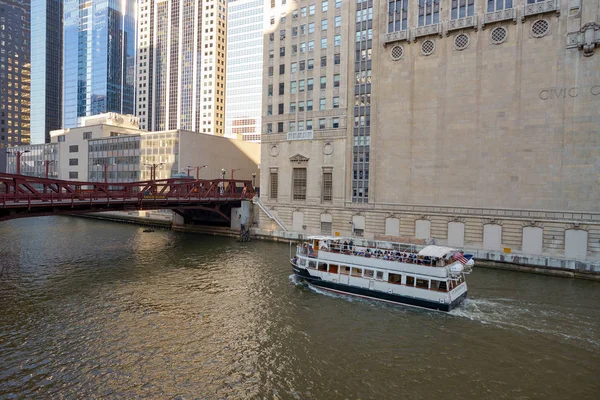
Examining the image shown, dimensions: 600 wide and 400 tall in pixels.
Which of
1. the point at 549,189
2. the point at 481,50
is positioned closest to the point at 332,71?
the point at 481,50

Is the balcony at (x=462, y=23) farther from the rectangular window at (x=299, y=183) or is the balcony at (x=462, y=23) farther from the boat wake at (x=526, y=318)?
the boat wake at (x=526, y=318)

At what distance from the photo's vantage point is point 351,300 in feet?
115

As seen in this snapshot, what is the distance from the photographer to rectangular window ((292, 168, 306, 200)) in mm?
67312

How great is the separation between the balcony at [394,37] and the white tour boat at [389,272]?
33.5 meters

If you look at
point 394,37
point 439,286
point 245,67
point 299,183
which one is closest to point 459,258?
point 439,286

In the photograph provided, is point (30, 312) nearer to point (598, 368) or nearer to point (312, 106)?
point (598, 368)

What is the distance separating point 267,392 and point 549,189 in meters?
43.5

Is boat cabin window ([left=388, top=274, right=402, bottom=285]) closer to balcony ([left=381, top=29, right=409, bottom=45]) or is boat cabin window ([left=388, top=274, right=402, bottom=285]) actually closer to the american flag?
the american flag

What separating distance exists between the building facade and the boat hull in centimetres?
2141

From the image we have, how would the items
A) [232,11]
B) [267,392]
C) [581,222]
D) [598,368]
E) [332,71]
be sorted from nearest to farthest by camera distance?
[267,392] → [598,368] → [581,222] → [332,71] → [232,11]

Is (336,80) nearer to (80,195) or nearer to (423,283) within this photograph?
(80,195)

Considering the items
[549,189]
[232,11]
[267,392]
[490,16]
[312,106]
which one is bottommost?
[267,392]

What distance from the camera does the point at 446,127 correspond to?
54.4 metres

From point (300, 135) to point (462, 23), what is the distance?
2876 cm
